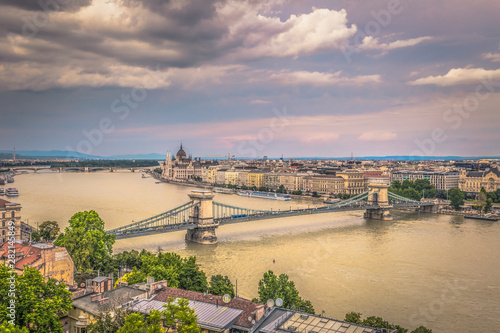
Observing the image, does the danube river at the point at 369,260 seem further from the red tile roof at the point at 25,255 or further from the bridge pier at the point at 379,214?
the red tile roof at the point at 25,255

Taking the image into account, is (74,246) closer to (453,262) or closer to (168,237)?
(168,237)

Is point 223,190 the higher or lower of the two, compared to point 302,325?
lower

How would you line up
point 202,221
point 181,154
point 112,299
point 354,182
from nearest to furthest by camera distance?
point 112,299
point 202,221
point 354,182
point 181,154

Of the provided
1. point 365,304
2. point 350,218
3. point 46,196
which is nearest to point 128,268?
point 365,304

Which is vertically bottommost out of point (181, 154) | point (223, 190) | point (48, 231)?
point (223, 190)

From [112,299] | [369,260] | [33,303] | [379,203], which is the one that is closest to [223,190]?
[379,203]

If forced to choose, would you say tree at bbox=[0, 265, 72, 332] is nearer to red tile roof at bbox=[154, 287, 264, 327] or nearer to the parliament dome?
red tile roof at bbox=[154, 287, 264, 327]

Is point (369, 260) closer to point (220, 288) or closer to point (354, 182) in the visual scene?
point (220, 288)
